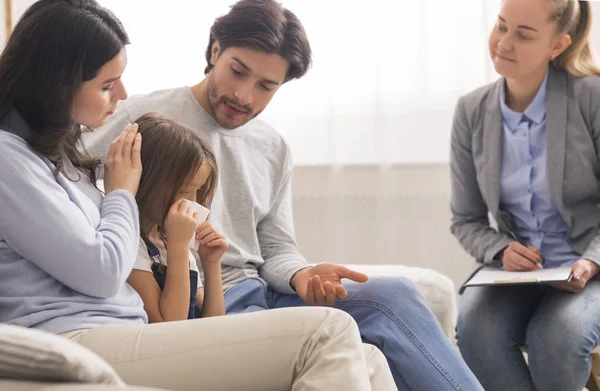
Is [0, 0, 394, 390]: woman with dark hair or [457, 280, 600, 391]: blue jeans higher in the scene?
[0, 0, 394, 390]: woman with dark hair

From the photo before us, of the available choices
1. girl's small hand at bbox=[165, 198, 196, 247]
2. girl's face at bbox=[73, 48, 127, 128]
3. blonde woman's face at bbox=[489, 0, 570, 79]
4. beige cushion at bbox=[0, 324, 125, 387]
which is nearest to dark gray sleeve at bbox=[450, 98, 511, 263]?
blonde woman's face at bbox=[489, 0, 570, 79]

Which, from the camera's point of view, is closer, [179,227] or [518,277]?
[179,227]

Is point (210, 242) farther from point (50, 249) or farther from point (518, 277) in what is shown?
point (518, 277)

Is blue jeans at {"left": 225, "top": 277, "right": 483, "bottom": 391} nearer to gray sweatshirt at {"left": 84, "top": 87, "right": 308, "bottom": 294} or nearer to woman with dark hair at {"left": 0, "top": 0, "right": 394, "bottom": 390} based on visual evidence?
gray sweatshirt at {"left": 84, "top": 87, "right": 308, "bottom": 294}

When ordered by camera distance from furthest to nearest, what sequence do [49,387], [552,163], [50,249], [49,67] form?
[552,163], [49,67], [50,249], [49,387]

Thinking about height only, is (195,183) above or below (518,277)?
above

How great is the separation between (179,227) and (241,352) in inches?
12.6

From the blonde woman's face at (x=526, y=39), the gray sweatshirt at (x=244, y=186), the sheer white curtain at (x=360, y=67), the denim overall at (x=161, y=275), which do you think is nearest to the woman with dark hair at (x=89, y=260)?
the denim overall at (x=161, y=275)

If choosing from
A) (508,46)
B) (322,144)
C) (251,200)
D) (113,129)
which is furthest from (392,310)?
(322,144)

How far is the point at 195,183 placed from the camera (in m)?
1.61

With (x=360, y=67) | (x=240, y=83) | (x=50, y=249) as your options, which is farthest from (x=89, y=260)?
(x=360, y=67)

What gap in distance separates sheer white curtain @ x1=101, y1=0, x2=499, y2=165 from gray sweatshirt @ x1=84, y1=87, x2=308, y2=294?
1.05 meters

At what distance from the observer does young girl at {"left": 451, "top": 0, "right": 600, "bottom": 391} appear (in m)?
2.01

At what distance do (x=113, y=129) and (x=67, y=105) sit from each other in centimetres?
45
